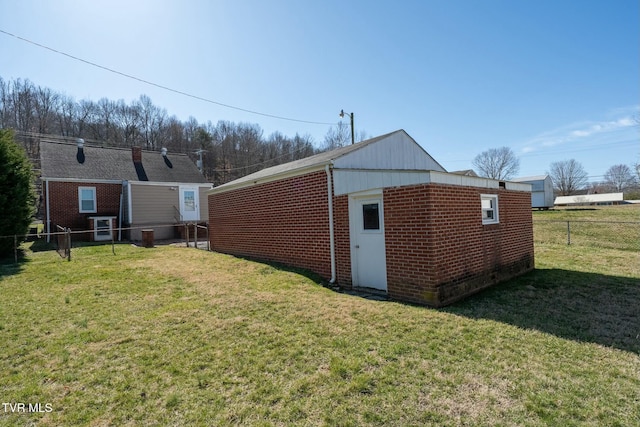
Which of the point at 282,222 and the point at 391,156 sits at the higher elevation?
the point at 391,156

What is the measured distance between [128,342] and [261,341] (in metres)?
1.78

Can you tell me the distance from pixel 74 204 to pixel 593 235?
90.0 ft

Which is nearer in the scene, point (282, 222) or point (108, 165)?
point (282, 222)

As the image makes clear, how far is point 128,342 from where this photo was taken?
14.1ft

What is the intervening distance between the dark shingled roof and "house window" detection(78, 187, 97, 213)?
0.65 metres

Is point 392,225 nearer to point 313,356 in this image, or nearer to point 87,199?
point 313,356

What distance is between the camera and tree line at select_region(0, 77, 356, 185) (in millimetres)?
32719

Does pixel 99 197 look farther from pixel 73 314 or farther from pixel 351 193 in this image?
pixel 351 193

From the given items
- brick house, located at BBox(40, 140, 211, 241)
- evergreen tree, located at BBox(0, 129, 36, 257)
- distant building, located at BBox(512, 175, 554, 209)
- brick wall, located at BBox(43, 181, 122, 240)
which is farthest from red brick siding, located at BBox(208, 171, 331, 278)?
distant building, located at BBox(512, 175, 554, 209)

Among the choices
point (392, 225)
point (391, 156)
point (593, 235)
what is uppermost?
point (391, 156)

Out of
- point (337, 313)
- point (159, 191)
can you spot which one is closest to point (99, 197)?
point (159, 191)

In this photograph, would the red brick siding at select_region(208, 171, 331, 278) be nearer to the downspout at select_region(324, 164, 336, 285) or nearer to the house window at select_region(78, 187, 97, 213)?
the downspout at select_region(324, 164, 336, 285)

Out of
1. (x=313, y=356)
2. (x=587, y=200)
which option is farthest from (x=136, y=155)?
(x=587, y=200)

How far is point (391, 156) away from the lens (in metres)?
10.5
